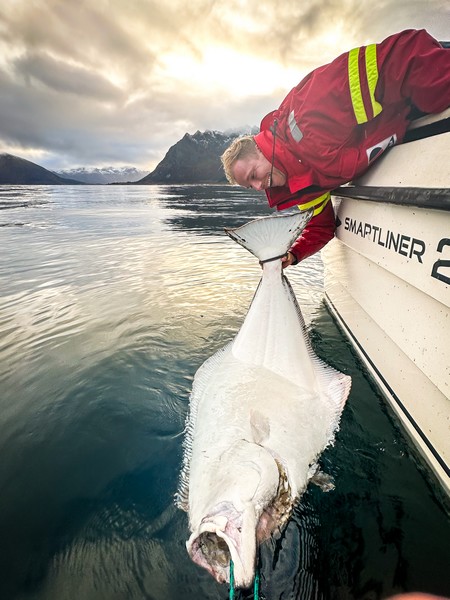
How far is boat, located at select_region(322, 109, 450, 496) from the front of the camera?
1.88 m

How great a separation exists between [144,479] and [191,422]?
0.48m

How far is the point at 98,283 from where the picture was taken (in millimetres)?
6102


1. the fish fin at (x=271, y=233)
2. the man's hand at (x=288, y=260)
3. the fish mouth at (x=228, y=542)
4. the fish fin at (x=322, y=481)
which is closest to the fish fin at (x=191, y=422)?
the fish mouth at (x=228, y=542)

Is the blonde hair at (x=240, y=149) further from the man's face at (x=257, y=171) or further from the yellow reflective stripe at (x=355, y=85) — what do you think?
the yellow reflective stripe at (x=355, y=85)

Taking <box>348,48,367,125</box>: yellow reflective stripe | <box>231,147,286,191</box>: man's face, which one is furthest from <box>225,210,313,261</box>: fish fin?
<box>348,48,367,125</box>: yellow reflective stripe

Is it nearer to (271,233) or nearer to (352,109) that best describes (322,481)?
(271,233)

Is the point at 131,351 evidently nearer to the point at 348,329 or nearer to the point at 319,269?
the point at 348,329

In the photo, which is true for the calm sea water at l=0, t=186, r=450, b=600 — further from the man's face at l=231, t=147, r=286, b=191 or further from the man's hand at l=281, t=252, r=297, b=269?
the man's face at l=231, t=147, r=286, b=191

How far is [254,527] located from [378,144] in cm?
262

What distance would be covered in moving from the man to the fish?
578mm

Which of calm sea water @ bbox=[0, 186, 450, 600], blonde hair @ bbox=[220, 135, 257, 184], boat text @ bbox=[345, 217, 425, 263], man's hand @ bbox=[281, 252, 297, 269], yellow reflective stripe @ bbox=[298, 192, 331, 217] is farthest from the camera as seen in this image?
yellow reflective stripe @ bbox=[298, 192, 331, 217]

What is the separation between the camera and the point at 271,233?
103 inches

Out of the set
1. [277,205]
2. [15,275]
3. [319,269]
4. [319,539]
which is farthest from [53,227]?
[319,539]

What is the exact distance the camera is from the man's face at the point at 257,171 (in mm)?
2955
